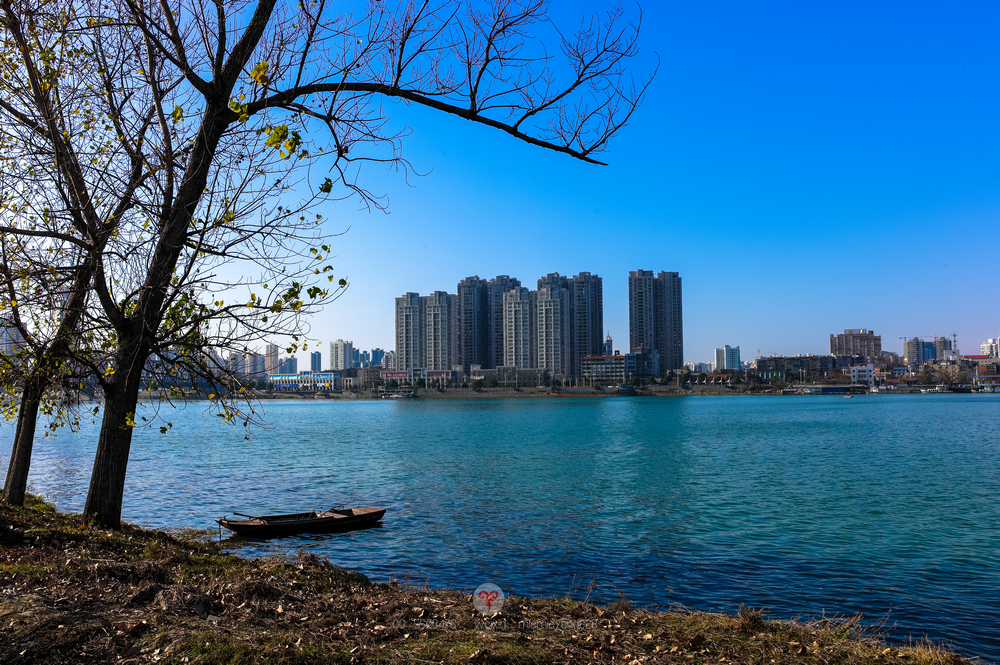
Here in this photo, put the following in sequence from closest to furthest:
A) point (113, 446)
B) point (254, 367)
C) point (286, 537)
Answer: point (113, 446) → point (254, 367) → point (286, 537)

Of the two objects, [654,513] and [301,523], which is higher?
[301,523]

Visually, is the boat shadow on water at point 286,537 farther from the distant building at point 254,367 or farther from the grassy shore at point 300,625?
the distant building at point 254,367

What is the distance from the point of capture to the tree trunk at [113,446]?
10258 mm

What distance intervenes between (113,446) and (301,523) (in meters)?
8.02

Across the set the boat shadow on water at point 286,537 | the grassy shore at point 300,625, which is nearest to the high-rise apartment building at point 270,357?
the grassy shore at point 300,625

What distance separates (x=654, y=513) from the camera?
22453 millimetres

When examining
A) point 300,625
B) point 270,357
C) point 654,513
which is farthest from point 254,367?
point 654,513

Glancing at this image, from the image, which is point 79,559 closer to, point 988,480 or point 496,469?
point 496,469

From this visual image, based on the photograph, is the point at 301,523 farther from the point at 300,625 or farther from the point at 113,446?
the point at 300,625

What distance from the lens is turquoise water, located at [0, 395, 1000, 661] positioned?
43.9ft

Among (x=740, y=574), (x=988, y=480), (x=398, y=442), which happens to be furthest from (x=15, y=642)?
(x=398, y=442)

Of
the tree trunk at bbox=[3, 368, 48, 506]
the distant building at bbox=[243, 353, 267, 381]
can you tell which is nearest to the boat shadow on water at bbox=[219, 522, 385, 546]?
the tree trunk at bbox=[3, 368, 48, 506]

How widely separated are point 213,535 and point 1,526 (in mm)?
7959

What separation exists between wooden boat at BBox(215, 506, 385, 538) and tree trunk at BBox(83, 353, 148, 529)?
21.8 ft
